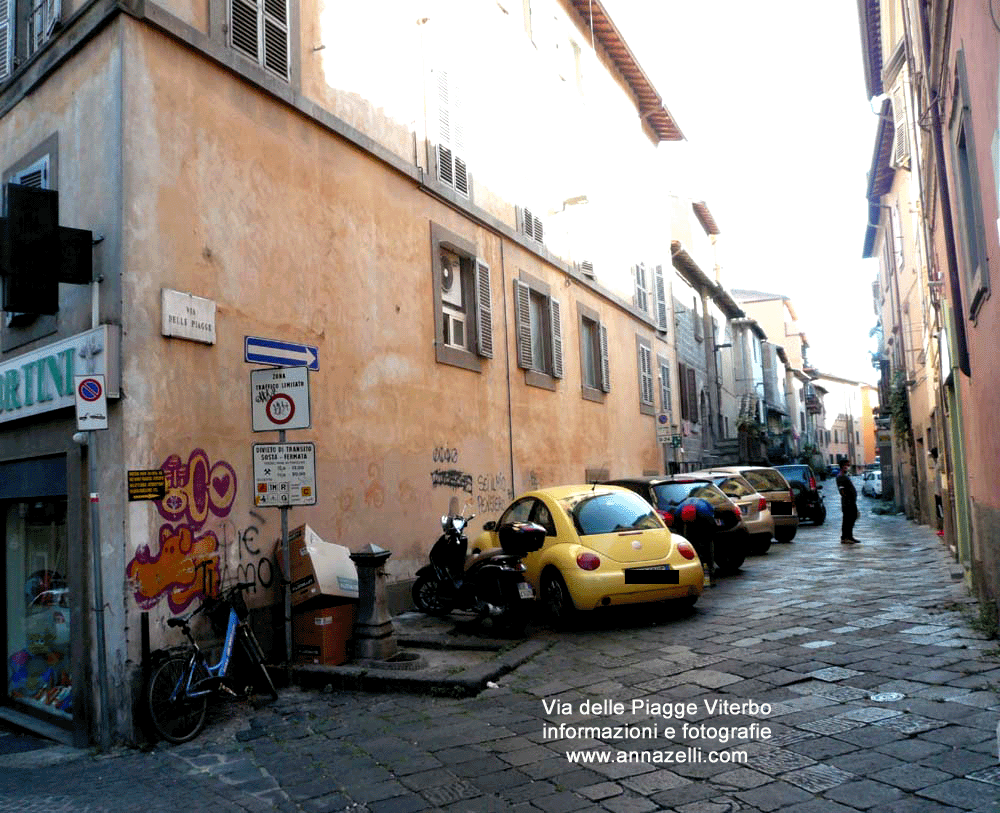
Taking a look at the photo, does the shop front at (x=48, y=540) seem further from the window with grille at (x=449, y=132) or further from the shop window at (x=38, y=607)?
the window with grille at (x=449, y=132)

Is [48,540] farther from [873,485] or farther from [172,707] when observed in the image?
[873,485]

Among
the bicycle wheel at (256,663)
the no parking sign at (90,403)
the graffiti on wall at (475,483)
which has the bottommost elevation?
the bicycle wheel at (256,663)

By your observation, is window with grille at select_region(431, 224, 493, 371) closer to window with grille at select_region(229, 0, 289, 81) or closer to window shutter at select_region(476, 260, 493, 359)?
window shutter at select_region(476, 260, 493, 359)

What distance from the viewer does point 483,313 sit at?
13.6 metres

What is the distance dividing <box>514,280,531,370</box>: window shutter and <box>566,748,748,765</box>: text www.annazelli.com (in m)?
9.92

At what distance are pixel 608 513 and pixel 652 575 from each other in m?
0.94

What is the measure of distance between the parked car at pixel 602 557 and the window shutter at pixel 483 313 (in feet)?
12.1

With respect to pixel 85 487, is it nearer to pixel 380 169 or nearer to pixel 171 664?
pixel 171 664

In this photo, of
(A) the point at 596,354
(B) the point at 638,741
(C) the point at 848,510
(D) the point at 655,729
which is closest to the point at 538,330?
(A) the point at 596,354

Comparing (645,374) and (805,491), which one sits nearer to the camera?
(645,374)

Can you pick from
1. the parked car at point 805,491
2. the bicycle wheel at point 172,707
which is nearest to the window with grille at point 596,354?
the parked car at point 805,491

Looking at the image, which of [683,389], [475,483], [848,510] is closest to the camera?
[475,483]

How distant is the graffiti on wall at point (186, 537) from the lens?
7160mm

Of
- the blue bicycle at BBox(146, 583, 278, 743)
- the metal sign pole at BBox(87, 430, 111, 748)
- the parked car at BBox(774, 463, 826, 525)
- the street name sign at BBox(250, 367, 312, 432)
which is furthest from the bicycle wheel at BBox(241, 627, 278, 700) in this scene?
the parked car at BBox(774, 463, 826, 525)
